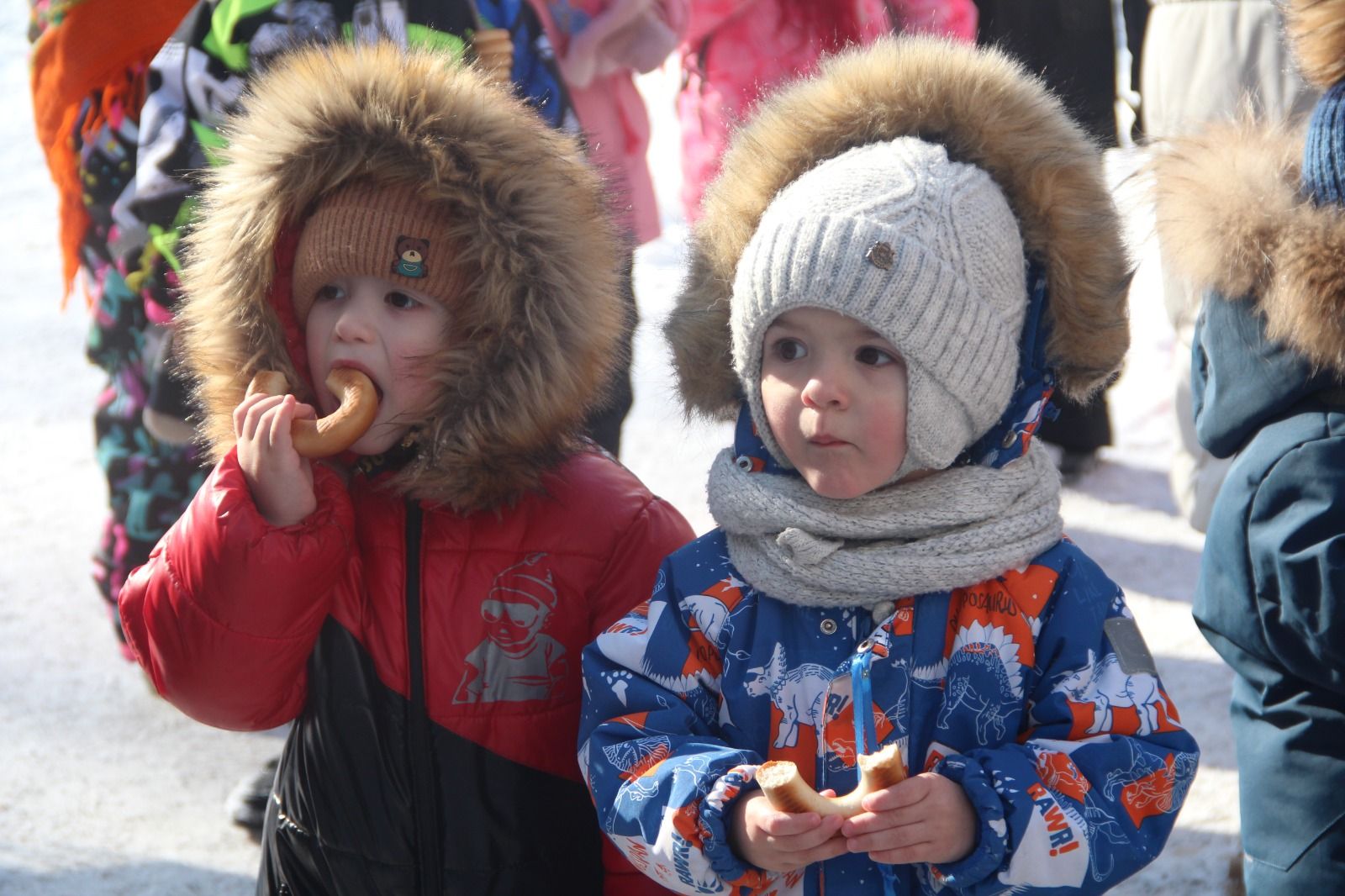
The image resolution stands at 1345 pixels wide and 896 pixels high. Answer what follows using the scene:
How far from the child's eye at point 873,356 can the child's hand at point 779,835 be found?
514 mm

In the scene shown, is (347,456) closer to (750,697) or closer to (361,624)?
(361,624)

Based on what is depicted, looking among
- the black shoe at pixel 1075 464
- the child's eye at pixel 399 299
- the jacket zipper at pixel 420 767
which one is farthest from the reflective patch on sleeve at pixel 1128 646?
the black shoe at pixel 1075 464

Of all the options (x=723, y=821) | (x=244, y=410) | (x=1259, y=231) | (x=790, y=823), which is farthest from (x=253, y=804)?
(x=1259, y=231)

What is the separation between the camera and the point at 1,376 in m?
5.93

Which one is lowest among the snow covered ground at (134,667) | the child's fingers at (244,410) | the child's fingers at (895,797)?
the snow covered ground at (134,667)

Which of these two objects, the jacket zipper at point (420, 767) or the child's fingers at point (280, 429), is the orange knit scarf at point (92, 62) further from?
the jacket zipper at point (420, 767)

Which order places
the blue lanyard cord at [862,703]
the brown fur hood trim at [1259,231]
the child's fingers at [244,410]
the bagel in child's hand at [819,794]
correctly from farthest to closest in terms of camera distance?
the brown fur hood trim at [1259,231]
the child's fingers at [244,410]
the blue lanyard cord at [862,703]
the bagel in child's hand at [819,794]

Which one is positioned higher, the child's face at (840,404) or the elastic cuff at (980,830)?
the child's face at (840,404)

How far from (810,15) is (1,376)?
385cm

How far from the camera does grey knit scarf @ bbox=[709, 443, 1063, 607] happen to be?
1660 mm

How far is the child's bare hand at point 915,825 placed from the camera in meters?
1.49

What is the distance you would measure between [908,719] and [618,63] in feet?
7.57

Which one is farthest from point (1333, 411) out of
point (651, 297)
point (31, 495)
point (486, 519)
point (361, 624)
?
point (651, 297)

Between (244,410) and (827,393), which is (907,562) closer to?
(827,393)
